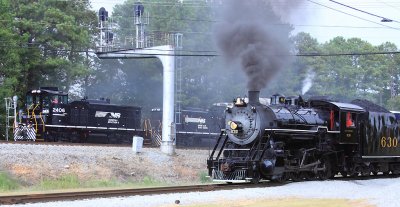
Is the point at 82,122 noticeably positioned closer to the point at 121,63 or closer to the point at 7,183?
the point at 7,183

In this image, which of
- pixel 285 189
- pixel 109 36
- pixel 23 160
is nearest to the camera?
pixel 285 189

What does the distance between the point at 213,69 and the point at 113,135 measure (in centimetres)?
1794

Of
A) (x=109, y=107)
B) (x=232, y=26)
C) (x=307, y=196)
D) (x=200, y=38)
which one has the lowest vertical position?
(x=307, y=196)

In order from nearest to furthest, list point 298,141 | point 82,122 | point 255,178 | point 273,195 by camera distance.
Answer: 1. point 273,195
2. point 255,178
3. point 298,141
4. point 82,122

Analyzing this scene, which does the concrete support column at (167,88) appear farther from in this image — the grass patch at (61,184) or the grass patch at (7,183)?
the grass patch at (7,183)

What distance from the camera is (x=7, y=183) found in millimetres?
21656

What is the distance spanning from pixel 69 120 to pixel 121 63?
25284 millimetres

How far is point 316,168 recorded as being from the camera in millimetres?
21031

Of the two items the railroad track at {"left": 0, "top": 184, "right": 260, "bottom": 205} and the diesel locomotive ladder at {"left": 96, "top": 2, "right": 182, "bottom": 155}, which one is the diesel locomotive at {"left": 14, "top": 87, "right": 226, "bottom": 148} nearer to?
the diesel locomotive ladder at {"left": 96, "top": 2, "right": 182, "bottom": 155}

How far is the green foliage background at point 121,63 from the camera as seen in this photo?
45531mm

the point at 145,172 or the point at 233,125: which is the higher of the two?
the point at 233,125

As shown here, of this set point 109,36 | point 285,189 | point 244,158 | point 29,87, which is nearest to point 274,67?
point 244,158

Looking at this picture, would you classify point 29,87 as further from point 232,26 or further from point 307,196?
point 307,196

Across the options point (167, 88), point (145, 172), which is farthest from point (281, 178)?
point (167, 88)
